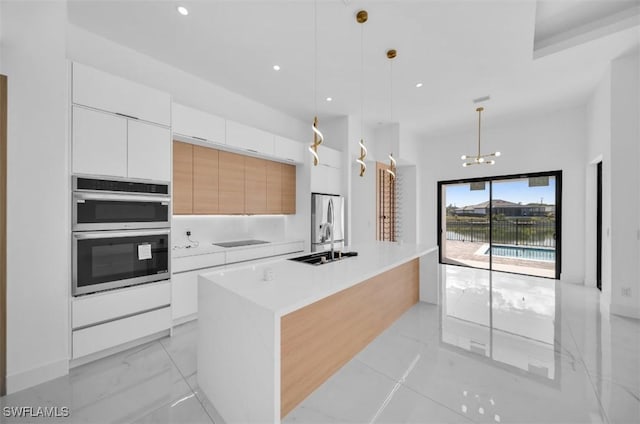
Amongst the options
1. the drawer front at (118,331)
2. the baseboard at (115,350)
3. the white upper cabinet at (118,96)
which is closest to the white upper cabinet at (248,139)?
the white upper cabinet at (118,96)

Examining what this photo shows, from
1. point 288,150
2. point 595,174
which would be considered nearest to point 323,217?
point 288,150

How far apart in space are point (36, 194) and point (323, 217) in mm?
3314

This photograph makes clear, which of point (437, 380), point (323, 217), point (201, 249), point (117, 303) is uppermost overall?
point (323, 217)

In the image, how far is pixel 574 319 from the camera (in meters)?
3.09

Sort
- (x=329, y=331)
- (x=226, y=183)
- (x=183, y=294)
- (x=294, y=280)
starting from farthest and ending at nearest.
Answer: (x=226, y=183) < (x=183, y=294) < (x=329, y=331) < (x=294, y=280)

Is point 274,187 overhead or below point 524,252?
overhead

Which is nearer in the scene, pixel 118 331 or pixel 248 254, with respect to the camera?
pixel 118 331

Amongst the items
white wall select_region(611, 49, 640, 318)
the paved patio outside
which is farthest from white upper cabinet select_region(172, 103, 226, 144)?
the paved patio outside

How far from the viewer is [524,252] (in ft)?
18.0

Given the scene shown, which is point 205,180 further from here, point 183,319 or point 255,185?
point 183,319

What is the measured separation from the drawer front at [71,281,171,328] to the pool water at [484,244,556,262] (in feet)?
20.5

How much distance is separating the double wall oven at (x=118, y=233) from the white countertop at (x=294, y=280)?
1.14 m

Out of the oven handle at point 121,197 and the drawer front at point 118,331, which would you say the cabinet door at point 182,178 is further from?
the drawer front at point 118,331

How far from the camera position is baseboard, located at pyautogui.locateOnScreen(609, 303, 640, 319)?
3127 millimetres
